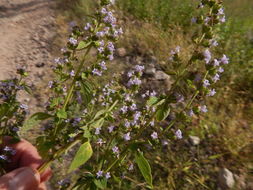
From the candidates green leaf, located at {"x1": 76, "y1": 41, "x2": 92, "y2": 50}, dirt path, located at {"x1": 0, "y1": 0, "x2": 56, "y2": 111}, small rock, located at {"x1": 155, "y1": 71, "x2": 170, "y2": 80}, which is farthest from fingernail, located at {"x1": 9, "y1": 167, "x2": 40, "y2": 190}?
small rock, located at {"x1": 155, "y1": 71, "x2": 170, "y2": 80}

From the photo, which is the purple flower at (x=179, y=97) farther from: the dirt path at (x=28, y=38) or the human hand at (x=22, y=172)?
the dirt path at (x=28, y=38)

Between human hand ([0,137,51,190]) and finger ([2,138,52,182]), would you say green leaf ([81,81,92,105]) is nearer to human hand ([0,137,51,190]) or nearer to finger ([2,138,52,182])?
human hand ([0,137,51,190])

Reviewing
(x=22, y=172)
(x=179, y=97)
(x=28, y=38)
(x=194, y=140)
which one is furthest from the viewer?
(x=28, y=38)

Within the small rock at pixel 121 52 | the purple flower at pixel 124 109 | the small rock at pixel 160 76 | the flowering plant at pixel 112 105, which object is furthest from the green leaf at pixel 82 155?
the small rock at pixel 121 52

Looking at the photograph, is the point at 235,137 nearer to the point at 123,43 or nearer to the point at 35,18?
the point at 123,43

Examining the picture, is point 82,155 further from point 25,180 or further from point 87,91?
point 25,180

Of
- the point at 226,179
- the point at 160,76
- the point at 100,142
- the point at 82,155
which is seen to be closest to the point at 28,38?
the point at 160,76

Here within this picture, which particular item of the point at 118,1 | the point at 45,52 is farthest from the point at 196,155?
the point at 118,1
